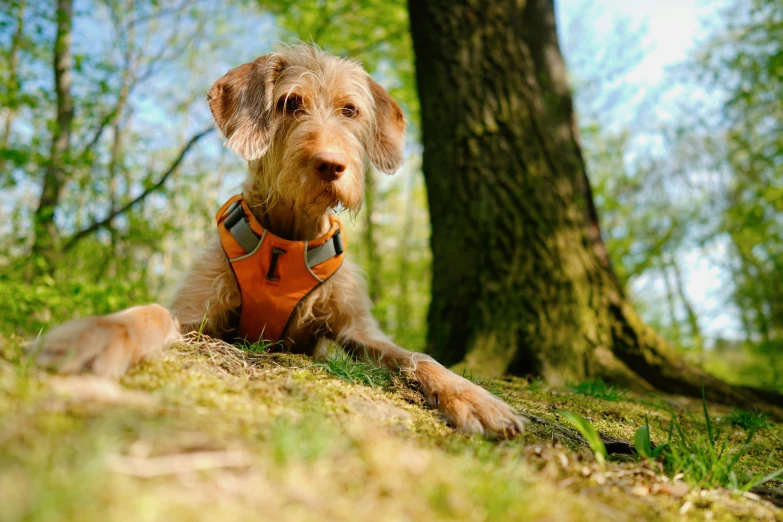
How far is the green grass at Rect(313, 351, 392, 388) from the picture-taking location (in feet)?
7.38

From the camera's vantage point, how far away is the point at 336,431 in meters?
1.44

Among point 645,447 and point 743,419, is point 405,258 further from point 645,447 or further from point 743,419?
point 645,447

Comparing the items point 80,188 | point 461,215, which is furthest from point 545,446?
point 80,188

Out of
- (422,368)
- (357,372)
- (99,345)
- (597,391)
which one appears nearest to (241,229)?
(357,372)

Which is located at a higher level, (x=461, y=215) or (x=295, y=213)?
(x=461, y=215)

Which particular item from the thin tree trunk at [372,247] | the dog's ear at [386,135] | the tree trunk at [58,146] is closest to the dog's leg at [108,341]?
the dog's ear at [386,135]

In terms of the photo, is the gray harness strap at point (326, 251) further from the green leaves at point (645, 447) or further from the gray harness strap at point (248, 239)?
the green leaves at point (645, 447)

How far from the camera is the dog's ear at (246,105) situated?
3211 mm

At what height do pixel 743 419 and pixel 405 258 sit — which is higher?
pixel 405 258

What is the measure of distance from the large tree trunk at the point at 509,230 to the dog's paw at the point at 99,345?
2695 millimetres

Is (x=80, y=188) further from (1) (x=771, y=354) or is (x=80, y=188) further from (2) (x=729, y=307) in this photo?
(2) (x=729, y=307)

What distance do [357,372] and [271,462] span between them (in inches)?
50.4

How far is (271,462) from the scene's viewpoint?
1086 mm

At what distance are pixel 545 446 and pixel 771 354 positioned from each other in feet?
42.2
